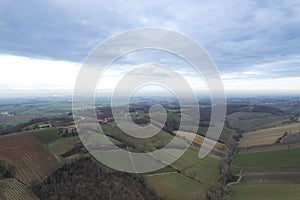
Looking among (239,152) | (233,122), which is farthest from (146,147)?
(233,122)

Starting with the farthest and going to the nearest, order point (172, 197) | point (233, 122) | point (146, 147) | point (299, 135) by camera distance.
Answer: point (233, 122), point (299, 135), point (146, 147), point (172, 197)

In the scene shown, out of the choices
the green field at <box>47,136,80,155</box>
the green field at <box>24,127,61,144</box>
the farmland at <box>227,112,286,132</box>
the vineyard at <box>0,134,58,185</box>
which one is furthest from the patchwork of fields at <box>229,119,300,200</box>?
the green field at <box>24,127,61,144</box>

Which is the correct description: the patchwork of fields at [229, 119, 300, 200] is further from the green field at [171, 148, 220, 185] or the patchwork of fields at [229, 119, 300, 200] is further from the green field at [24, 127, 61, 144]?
the green field at [24, 127, 61, 144]

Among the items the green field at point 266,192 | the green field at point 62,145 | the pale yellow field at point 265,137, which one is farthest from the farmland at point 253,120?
the green field at point 62,145

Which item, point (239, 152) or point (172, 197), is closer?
point (172, 197)

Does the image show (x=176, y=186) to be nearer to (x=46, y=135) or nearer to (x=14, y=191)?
(x=14, y=191)

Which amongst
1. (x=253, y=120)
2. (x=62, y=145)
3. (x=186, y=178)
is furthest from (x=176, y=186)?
(x=253, y=120)

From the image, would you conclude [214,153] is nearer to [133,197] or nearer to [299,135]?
[299,135]
